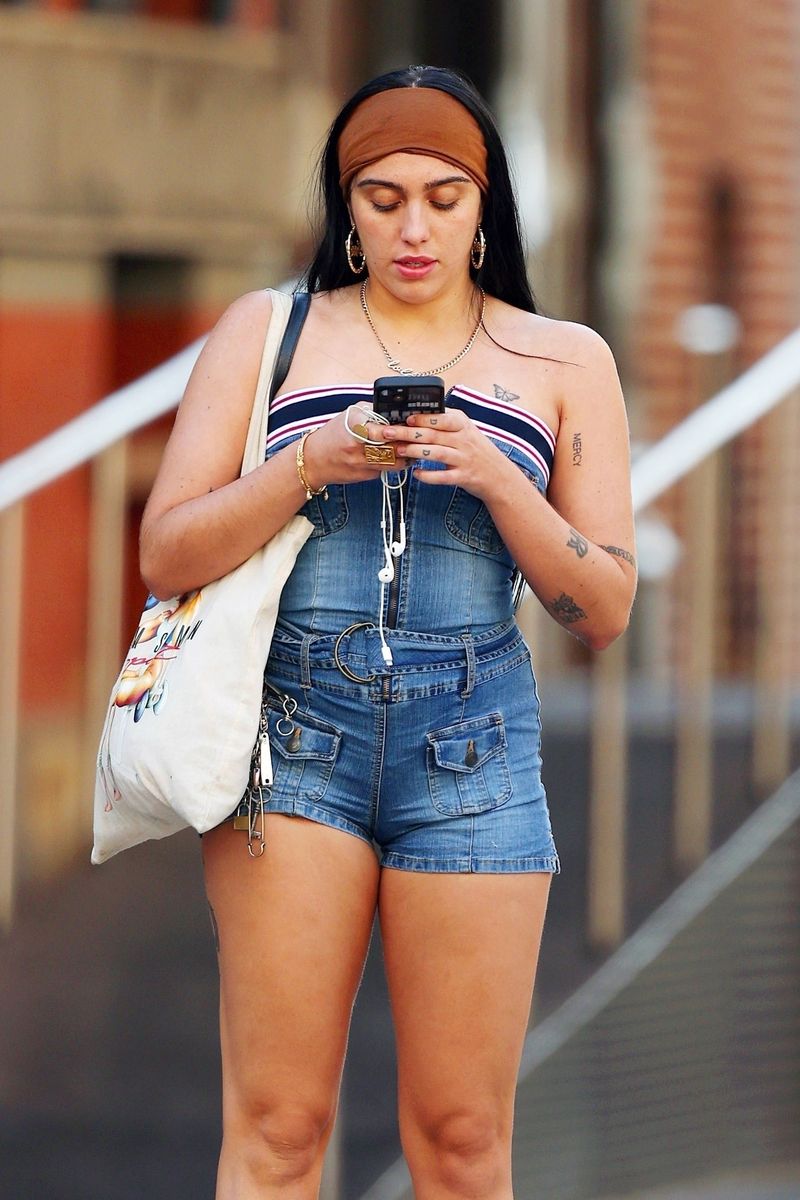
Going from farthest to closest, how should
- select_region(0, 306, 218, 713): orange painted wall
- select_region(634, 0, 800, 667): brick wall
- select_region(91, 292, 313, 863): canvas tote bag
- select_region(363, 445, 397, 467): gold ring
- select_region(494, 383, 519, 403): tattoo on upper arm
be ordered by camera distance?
1. select_region(634, 0, 800, 667): brick wall
2. select_region(0, 306, 218, 713): orange painted wall
3. select_region(494, 383, 519, 403): tattoo on upper arm
4. select_region(91, 292, 313, 863): canvas tote bag
5. select_region(363, 445, 397, 467): gold ring

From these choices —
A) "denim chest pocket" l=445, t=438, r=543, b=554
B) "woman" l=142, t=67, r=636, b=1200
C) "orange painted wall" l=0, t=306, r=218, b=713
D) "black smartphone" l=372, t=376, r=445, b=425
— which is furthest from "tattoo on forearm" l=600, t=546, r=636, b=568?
"orange painted wall" l=0, t=306, r=218, b=713

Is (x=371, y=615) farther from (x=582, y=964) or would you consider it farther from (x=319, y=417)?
(x=582, y=964)

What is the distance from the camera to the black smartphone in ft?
7.87

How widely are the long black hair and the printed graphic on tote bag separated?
0.48 m

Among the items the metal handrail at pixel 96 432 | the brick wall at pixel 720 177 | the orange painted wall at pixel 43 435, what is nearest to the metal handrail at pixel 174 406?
the metal handrail at pixel 96 432

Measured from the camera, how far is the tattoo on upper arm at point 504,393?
262cm

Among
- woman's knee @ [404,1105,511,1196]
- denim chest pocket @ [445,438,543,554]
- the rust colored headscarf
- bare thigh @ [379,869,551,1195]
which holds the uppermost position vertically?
the rust colored headscarf

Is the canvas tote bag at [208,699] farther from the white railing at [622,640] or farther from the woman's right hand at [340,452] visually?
the white railing at [622,640]

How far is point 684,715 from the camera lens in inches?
203

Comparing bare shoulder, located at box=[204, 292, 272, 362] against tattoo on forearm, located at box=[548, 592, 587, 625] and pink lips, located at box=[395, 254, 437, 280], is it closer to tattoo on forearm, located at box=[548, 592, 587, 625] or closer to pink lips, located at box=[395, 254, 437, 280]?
pink lips, located at box=[395, 254, 437, 280]

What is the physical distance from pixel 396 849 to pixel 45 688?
5107 millimetres

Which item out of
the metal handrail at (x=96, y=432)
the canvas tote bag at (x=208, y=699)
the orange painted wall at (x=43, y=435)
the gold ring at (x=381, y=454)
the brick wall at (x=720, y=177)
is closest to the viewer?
the gold ring at (x=381, y=454)

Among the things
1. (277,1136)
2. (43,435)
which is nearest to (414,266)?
(277,1136)

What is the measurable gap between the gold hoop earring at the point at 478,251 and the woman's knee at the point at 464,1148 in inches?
43.1
